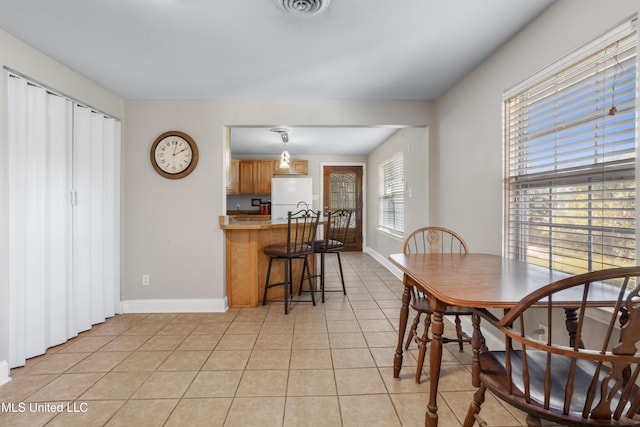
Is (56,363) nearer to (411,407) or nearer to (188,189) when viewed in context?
(188,189)

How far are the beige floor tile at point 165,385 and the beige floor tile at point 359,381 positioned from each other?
968 mm

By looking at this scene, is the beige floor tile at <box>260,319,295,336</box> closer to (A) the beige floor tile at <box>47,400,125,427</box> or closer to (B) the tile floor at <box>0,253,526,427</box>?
(B) the tile floor at <box>0,253,526,427</box>

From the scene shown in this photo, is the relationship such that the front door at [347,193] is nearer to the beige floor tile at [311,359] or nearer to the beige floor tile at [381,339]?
the beige floor tile at [381,339]

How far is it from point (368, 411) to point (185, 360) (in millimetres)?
1381

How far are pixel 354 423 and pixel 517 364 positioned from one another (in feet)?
2.83

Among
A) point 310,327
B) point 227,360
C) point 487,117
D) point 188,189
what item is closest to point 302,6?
point 487,117

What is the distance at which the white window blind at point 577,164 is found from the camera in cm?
148

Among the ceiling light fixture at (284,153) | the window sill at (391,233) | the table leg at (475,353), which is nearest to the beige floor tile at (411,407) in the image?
the table leg at (475,353)

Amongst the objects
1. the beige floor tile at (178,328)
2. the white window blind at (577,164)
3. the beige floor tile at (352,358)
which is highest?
the white window blind at (577,164)

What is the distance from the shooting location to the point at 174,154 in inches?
133

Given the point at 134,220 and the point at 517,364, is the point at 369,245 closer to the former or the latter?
the point at 134,220

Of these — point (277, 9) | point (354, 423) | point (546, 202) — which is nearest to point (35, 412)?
point (354, 423)

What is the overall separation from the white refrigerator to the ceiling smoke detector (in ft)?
15.4

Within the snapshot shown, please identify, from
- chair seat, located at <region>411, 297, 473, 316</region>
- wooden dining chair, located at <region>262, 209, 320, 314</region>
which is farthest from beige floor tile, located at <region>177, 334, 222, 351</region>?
chair seat, located at <region>411, 297, 473, 316</region>
